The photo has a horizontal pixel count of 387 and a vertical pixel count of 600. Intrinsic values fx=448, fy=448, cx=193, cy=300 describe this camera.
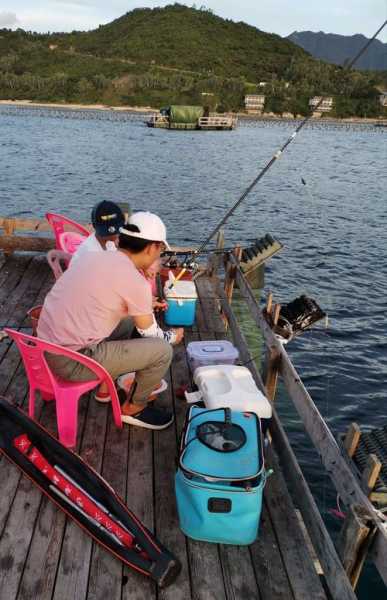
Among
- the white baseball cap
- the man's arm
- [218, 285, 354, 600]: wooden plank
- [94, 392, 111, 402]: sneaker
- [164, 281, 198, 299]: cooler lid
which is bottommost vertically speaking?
[94, 392, 111, 402]: sneaker

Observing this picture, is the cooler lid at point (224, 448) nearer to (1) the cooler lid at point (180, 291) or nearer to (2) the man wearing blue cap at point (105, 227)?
(2) the man wearing blue cap at point (105, 227)

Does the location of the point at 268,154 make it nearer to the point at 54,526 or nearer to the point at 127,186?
the point at 127,186

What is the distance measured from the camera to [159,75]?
151 m

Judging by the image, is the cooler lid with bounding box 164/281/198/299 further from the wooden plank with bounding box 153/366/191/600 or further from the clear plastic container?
the wooden plank with bounding box 153/366/191/600

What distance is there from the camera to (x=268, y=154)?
50.3 metres

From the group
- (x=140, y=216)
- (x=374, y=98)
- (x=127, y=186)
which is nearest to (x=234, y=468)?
(x=140, y=216)

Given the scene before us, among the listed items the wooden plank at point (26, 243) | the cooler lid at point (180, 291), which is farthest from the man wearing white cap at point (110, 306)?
the wooden plank at point (26, 243)

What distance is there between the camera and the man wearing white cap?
345 centimetres

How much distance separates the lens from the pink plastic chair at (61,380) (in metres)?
3.46

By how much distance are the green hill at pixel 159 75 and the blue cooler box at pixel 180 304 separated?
104655mm

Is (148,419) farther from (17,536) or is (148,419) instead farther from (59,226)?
(59,226)

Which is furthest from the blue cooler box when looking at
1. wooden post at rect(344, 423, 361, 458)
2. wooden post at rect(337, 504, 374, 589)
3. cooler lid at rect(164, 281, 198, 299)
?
wooden post at rect(337, 504, 374, 589)

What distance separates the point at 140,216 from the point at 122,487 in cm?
216

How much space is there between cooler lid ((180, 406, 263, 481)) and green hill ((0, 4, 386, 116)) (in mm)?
107435
